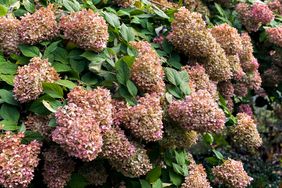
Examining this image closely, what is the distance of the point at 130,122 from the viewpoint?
1.55 m

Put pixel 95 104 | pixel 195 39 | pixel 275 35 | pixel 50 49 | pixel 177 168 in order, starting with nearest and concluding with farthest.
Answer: pixel 95 104
pixel 50 49
pixel 177 168
pixel 195 39
pixel 275 35

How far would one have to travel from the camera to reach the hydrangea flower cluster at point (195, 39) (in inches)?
75.9

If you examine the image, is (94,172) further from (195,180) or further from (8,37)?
(8,37)

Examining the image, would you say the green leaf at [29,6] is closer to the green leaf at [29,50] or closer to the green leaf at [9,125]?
the green leaf at [29,50]

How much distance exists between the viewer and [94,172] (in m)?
1.58

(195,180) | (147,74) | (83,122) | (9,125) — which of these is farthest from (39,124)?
(195,180)

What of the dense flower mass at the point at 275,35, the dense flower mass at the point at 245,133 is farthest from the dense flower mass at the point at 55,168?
the dense flower mass at the point at 275,35

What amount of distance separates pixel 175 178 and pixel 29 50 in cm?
74


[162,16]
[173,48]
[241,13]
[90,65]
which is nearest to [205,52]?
[173,48]

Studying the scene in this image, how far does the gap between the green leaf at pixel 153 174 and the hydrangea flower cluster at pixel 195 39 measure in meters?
0.55

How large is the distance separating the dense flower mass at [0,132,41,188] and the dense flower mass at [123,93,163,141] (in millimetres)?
321

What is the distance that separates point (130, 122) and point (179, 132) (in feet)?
0.79

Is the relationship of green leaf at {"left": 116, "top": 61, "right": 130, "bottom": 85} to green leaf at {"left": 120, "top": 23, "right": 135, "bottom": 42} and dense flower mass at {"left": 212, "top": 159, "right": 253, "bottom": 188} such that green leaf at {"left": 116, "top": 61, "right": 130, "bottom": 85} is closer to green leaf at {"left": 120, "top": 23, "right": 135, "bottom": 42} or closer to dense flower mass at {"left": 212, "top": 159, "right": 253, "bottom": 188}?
green leaf at {"left": 120, "top": 23, "right": 135, "bottom": 42}

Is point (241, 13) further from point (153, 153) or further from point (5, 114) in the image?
point (5, 114)
